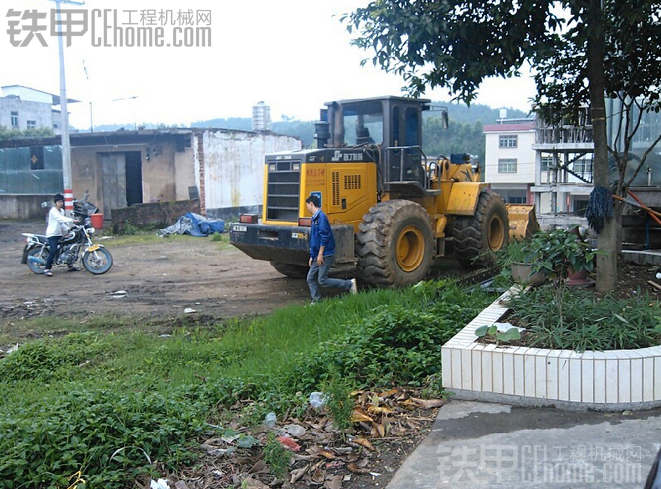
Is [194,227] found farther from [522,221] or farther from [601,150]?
[601,150]

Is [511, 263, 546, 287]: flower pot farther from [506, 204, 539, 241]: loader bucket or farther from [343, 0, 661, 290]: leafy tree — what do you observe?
[506, 204, 539, 241]: loader bucket

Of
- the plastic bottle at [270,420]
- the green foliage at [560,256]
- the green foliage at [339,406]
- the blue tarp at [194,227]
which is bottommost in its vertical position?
the plastic bottle at [270,420]

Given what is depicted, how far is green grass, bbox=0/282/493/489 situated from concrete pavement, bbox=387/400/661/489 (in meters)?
0.70

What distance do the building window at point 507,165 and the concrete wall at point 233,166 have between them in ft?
126

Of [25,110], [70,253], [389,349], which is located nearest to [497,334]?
[389,349]

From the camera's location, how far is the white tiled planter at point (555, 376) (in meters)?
4.99

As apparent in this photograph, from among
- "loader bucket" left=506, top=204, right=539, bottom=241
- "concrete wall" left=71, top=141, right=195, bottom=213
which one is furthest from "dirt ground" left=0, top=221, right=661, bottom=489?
"concrete wall" left=71, top=141, right=195, bottom=213

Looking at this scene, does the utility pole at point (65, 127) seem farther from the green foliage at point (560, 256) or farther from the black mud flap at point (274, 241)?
the green foliage at point (560, 256)

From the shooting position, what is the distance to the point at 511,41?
7418 millimetres

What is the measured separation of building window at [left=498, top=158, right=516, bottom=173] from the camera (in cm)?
6290

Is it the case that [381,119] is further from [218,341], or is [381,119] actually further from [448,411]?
[448,411]

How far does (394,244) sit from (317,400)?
5.25 m

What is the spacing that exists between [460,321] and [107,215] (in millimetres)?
22324

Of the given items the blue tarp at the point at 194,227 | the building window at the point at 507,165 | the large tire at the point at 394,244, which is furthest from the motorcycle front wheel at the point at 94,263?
the building window at the point at 507,165
